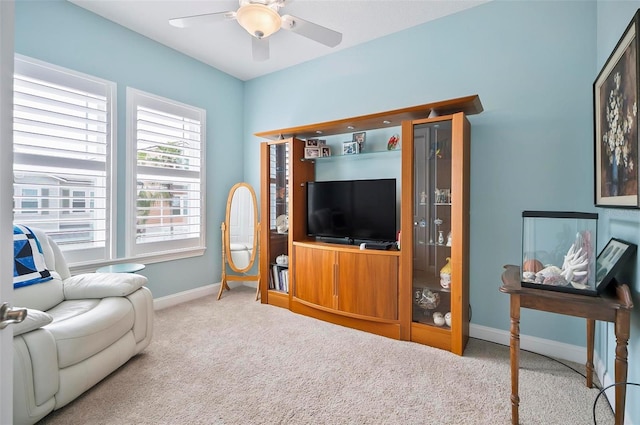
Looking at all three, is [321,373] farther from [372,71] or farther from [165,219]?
[372,71]

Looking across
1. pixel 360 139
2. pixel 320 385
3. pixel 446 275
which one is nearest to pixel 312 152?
pixel 360 139

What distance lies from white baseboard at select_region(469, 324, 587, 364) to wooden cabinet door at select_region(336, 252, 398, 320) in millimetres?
762

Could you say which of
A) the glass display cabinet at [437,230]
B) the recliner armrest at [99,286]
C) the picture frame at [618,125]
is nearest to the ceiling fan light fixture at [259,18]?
the glass display cabinet at [437,230]

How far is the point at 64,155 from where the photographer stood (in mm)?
2672

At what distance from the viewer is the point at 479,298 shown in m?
2.69

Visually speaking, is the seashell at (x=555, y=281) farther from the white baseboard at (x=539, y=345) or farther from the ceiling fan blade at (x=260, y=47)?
the ceiling fan blade at (x=260, y=47)

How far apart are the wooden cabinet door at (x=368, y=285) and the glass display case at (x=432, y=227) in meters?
0.19

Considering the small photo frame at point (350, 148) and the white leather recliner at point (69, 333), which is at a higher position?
the small photo frame at point (350, 148)

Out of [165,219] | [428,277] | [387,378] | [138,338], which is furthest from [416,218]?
[165,219]

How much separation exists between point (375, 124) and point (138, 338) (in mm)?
2712

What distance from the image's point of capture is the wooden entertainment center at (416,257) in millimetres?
2396

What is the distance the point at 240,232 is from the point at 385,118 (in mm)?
2323

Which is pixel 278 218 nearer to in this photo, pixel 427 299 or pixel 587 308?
pixel 427 299

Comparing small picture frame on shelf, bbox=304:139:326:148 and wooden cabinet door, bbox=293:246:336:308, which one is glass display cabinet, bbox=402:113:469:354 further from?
small picture frame on shelf, bbox=304:139:326:148
